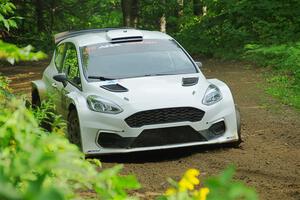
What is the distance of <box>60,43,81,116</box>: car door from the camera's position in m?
8.45

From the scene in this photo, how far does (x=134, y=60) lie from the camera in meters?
8.66

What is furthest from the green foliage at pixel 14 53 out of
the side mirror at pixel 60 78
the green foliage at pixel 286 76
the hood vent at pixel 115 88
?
the green foliage at pixel 286 76

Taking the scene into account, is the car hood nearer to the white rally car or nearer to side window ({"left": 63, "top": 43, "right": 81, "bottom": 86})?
the white rally car

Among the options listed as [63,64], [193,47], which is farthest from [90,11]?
[63,64]

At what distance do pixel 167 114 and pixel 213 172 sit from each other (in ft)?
3.28

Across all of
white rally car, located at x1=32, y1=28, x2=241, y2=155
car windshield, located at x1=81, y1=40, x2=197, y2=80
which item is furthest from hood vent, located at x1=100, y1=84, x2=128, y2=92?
car windshield, located at x1=81, y1=40, x2=197, y2=80

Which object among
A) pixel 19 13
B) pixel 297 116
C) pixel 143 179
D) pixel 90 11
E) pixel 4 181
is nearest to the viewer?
pixel 4 181

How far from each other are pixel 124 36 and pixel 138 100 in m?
1.88

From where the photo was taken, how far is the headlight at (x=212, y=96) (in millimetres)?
7703

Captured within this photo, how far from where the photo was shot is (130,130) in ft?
24.3

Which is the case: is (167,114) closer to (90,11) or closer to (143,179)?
(143,179)

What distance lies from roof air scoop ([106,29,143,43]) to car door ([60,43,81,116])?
59 cm

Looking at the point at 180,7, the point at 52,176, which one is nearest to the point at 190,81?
the point at 52,176

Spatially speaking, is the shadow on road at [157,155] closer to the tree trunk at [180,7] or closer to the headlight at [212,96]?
the headlight at [212,96]
